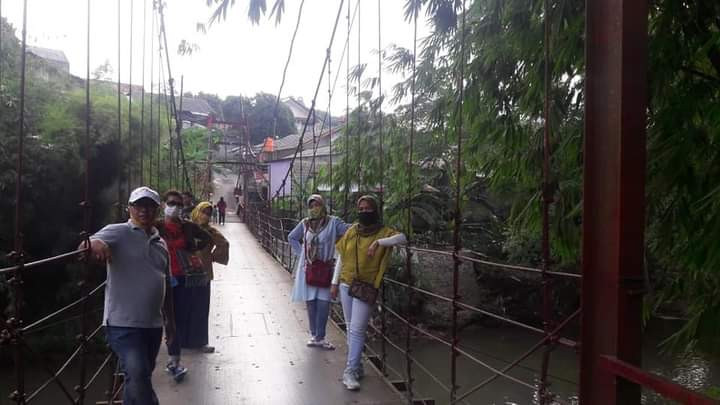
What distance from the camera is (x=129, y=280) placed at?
7.36 feet

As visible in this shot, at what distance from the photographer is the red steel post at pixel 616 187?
4.16 feet

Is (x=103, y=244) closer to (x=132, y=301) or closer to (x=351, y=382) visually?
(x=132, y=301)

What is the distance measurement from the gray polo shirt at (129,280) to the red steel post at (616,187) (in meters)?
1.59

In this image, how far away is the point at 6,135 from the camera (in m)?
7.54

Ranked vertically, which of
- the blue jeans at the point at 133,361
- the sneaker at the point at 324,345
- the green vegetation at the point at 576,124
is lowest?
the sneaker at the point at 324,345

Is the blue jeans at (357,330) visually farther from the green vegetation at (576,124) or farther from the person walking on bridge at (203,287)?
the person walking on bridge at (203,287)

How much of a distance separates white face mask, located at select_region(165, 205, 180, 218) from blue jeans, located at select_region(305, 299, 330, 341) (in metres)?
1.14

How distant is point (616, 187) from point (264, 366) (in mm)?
2804

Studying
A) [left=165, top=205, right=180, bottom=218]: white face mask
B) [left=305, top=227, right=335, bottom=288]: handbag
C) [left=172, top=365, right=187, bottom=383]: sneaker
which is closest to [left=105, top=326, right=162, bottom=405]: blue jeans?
[left=172, top=365, right=187, bottom=383]: sneaker

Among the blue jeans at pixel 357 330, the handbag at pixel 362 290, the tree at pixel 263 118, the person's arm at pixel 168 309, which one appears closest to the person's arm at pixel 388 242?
the handbag at pixel 362 290

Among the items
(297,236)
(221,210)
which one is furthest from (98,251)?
(221,210)

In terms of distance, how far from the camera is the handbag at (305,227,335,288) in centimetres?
394

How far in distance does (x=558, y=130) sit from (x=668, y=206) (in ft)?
1.73

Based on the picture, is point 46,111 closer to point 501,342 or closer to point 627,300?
point 501,342
